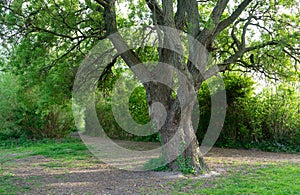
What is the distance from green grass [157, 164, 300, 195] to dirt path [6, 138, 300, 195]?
1.03 feet

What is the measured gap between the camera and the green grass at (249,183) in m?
5.05

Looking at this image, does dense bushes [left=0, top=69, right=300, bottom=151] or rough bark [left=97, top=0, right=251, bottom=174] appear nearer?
rough bark [left=97, top=0, right=251, bottom=174]

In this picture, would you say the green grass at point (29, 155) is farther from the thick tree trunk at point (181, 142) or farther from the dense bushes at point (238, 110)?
the thick tree trunk at point (181, 142)

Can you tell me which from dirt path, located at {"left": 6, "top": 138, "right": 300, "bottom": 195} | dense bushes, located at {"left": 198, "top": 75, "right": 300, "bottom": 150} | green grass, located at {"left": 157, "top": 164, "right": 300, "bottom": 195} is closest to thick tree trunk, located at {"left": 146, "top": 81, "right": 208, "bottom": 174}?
dirt path, located at {"left": 6, "top": 138, "right": 300, "bottom": 195}

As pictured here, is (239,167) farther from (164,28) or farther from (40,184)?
(40,184)

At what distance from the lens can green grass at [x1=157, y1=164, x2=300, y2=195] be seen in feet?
16.6

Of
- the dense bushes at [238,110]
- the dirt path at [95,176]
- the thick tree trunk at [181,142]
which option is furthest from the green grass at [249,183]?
the dense bushes at [238,110]

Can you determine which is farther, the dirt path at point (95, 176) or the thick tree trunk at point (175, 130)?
the thick tree trunk at point (175, 130)

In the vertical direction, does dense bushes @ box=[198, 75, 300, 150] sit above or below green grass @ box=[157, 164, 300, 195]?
above

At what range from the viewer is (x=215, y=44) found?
9305mm

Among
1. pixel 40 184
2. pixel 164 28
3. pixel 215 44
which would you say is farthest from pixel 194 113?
pixel 40 184

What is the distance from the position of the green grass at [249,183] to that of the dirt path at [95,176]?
0.32 meters

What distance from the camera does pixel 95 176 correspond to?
6.53 metres

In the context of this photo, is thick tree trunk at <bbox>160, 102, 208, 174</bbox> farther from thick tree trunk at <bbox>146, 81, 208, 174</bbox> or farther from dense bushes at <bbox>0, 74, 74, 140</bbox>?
dense bushes at <bbox>0, 74, 74, 140</bbox>
